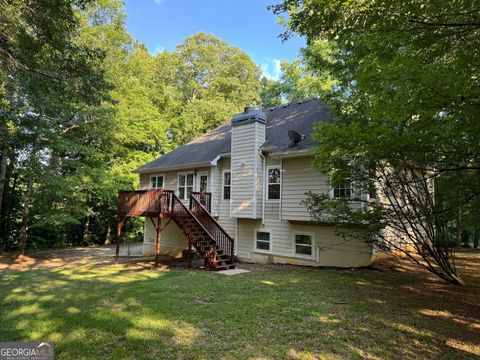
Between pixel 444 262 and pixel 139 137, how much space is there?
1895cm

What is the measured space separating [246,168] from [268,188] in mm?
1137

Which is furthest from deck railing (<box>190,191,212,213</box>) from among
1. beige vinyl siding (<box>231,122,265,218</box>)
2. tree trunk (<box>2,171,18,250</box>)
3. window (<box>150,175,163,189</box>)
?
tree trunk (<box>2,171,18,250</box>)

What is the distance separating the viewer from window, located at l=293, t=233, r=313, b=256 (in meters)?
11.2

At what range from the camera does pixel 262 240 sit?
1262cm

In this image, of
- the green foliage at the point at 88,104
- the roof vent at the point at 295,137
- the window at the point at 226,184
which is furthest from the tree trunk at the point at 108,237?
the roof vent at the point at 295,137

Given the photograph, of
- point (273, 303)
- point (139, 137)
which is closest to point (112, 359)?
point (273, 303)

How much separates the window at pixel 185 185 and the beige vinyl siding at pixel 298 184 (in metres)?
5.13

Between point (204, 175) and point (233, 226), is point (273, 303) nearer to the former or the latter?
point (233, 226)

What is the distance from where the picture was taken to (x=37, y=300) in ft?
22.4

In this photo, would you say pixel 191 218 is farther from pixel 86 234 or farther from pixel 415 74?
pixel 86 234

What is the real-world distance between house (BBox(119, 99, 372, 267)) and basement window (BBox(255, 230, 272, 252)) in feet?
0.12

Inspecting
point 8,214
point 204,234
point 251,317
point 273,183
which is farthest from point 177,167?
point 8,214

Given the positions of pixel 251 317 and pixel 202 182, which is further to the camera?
pixel 202 182

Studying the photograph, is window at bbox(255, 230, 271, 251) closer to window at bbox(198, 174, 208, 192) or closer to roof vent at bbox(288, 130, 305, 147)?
window at bbox(198, 174, 208, 192)
